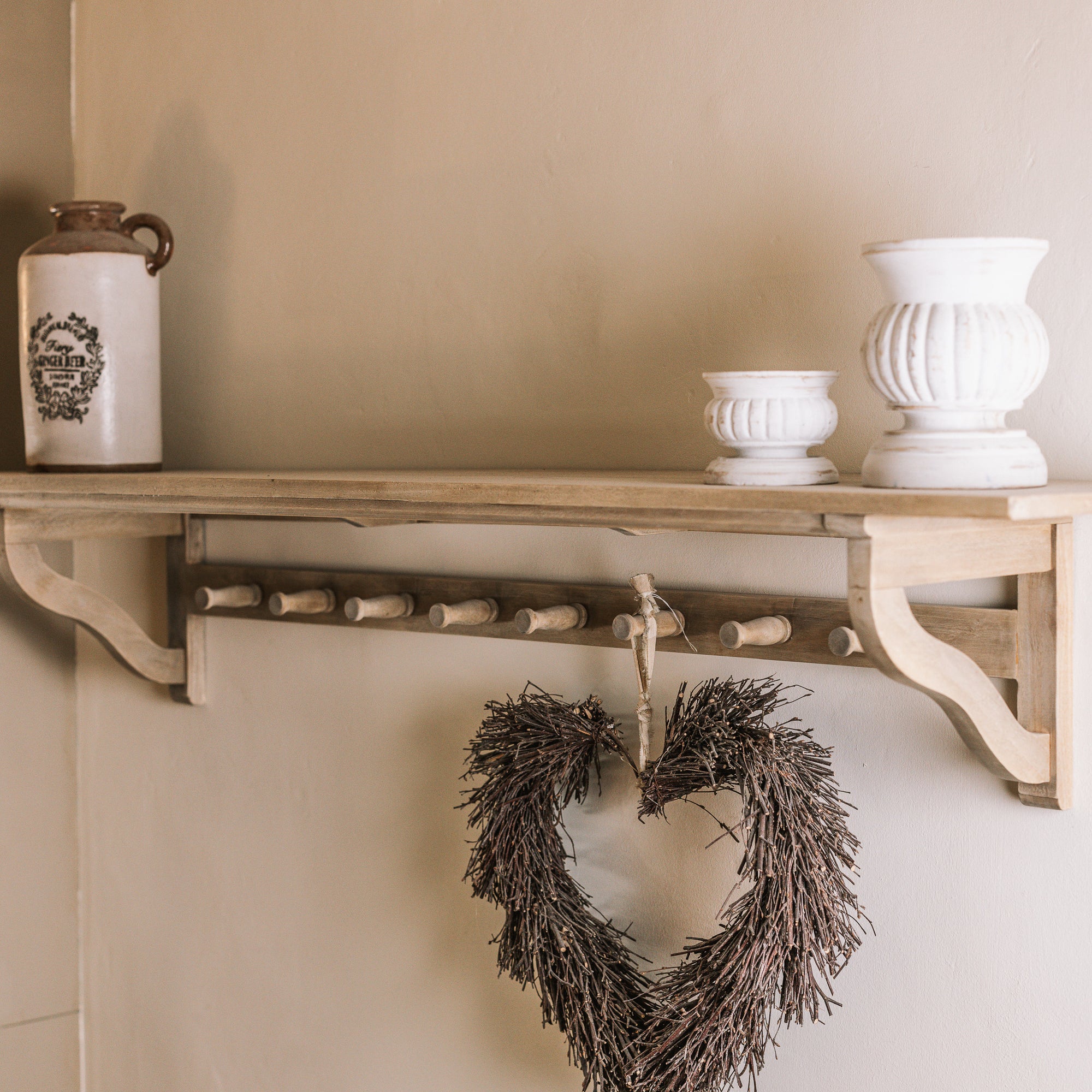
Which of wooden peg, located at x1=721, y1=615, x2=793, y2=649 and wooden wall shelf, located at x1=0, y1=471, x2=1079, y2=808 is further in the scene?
wooden peg, located at x1=721, y1=615, x2=793, y2=649

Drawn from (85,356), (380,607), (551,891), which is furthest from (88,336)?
(551,891)

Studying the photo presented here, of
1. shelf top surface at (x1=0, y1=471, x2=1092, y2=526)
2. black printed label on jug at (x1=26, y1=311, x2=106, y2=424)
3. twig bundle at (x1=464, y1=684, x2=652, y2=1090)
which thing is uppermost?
black printed label on jug at (x1=26, y1=311, x2=106, y2=424)

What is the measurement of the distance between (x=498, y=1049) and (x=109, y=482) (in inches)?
24.3

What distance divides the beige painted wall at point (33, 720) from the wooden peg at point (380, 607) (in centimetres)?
49

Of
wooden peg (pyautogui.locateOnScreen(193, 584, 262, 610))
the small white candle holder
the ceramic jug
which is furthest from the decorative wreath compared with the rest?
the ceramic jug

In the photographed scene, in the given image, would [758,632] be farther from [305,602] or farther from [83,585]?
[83,585]

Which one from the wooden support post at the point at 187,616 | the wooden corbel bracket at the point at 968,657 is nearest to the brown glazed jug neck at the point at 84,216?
the wooden support post at the point at 187,616

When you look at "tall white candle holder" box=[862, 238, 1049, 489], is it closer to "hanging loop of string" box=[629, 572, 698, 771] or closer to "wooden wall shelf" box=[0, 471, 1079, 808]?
"wooden wall shelf" box=[0, 471, 1079, 808]

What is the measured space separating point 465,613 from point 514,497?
0.32 metres

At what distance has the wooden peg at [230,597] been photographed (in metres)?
1.27

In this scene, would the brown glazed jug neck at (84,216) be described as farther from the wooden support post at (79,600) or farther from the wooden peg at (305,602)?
the wooden peg at (305,602)

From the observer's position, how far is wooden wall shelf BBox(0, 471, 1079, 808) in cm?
68

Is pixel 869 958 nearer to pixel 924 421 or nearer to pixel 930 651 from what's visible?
pixel 930 651

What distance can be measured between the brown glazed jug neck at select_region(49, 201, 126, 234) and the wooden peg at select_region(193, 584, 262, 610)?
1.20 ft
